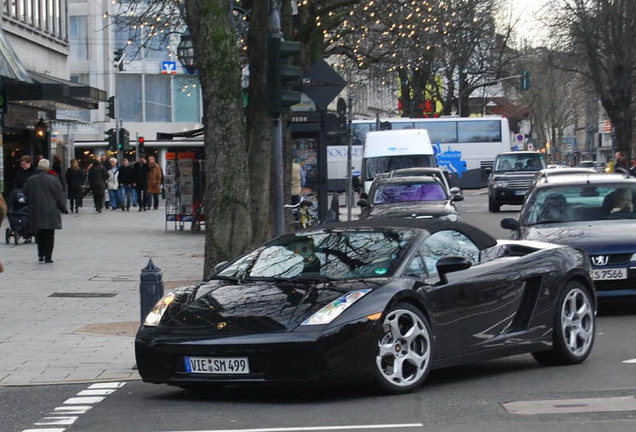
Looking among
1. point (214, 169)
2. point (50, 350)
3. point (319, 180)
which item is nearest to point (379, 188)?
point (319, 180)

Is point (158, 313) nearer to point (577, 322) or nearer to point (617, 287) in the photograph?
point (577, 322)

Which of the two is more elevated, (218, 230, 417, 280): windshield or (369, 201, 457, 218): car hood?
(218, 230, 417, 280): windshield

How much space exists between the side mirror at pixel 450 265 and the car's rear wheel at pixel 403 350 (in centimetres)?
44

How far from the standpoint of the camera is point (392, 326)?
8.98m

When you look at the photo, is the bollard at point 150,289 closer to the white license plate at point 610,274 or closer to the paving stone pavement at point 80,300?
the paving stone pavement at point 80,300

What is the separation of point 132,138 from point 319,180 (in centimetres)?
4831

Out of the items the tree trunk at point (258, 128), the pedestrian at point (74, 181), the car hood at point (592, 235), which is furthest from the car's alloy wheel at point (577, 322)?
the pedestrian at point (74, 181)

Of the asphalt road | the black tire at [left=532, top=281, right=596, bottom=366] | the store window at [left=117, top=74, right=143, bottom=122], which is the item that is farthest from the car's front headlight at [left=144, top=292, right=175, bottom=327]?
the store window at [left=117, top=74, right=143, bottom=122]

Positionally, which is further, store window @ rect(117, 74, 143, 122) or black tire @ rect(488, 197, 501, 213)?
store window @ rect(117, 74, 143, 122)

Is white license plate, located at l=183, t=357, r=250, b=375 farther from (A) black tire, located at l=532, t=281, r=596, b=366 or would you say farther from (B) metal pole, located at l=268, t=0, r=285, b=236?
(B) metal pole, located at l=268, t=0, r=285, b=236

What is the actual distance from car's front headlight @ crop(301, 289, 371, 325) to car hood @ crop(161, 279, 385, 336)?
4 cm

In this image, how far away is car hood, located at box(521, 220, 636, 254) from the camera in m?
13.8

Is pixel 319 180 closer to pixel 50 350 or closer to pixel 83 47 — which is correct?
pixel 50 350

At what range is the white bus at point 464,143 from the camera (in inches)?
2470
